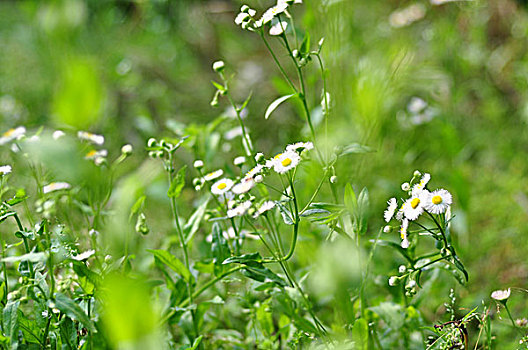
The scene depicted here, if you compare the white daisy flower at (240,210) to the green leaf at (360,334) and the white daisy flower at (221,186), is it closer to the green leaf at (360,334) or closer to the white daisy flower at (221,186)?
the white daisy flower at (221,186)

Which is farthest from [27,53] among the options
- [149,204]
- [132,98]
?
[149,204]

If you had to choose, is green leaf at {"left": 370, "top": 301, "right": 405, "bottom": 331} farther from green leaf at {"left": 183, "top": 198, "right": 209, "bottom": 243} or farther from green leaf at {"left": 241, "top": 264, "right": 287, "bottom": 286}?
green leaf at {"left": 183, "top": 198, "right": 209, "bottom": 243}

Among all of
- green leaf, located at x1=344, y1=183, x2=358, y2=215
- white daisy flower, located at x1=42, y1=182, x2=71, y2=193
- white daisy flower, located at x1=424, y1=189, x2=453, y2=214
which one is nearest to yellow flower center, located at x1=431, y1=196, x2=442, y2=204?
white daisy flower, located at x1=424, y1=189, x2=453, y2=214

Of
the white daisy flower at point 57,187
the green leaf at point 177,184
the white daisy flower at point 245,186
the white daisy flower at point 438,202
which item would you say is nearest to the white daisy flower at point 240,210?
the white daisy flower at point 245,186

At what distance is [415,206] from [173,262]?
1.35ft

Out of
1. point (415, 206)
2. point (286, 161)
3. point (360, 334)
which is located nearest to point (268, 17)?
point (286, 161)

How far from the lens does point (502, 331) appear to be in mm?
1053

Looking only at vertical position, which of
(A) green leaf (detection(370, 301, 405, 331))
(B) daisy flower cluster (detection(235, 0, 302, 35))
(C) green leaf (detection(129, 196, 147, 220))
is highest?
(B) daisy flower cluster (detection(235, 0, 302, 35))

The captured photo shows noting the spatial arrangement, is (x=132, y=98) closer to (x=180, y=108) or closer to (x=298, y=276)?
(x=180, y=108)

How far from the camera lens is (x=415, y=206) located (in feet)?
2.53

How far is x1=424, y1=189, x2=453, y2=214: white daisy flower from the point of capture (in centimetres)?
76

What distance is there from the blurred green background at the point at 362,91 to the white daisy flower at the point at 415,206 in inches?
11.4

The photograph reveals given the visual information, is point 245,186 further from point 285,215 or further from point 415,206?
point 415,206

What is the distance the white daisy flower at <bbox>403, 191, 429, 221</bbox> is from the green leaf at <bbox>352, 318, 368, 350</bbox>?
0.19 m
